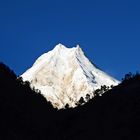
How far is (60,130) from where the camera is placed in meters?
89.2

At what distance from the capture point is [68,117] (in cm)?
9931

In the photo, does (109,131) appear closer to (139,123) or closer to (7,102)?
(139,123)

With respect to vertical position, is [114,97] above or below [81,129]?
above

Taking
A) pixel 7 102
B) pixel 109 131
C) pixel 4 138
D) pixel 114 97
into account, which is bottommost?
pixel 4 138

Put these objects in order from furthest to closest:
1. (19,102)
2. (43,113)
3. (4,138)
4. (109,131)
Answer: (43,113), (19,102), (109,131), (4,138)

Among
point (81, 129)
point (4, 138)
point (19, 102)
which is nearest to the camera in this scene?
point (4, 138)

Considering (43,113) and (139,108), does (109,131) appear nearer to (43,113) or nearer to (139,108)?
(139,108)

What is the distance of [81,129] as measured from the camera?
3391 inches

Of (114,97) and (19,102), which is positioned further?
(114,97)

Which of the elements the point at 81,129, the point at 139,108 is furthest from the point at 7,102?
the point at 139,108

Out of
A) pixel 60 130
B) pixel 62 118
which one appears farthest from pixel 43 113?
pixel 60 130

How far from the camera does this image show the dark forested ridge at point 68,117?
7800cm

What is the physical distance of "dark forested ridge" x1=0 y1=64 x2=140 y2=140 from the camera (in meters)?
78.0

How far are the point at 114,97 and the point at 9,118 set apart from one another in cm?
2585
